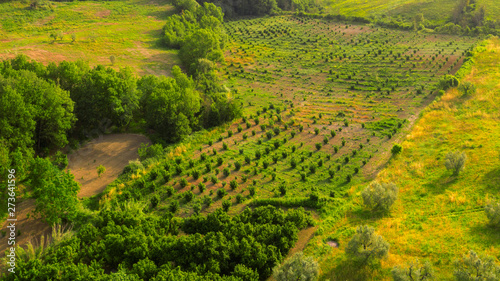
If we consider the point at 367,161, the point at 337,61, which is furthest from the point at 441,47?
the point at 367,161

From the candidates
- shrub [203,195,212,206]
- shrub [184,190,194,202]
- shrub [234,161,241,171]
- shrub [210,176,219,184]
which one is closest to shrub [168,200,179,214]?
shrub [184,190,194,202]

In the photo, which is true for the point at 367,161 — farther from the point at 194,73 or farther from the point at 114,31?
the point at 114,31

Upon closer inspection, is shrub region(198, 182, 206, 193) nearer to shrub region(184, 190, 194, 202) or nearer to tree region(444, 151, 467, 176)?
shrub region(184, 190, 194, 202)

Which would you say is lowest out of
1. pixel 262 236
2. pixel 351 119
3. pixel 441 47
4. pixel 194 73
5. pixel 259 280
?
pixel 259 280

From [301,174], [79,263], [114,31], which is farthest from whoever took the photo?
[114,31]

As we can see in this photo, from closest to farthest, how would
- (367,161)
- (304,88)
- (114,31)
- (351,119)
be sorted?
1. (367,161)
2. (351,119)
3. (304,88)
4. (114,31)

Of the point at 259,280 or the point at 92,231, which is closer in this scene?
the point at 259,280
